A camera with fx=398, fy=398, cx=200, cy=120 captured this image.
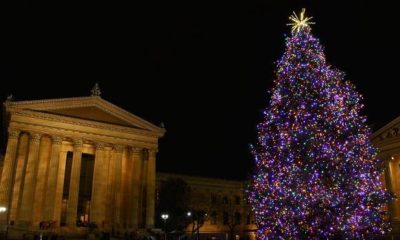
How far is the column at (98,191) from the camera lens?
41781mm

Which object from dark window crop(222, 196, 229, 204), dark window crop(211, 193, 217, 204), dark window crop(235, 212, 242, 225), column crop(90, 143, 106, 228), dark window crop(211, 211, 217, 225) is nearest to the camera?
column crop(90, 143, 106, 228)

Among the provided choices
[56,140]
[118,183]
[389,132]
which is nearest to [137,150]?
[118,183]

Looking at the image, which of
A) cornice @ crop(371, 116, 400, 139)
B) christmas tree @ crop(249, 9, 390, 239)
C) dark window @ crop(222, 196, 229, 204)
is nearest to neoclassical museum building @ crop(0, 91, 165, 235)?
dark window @ crop(222, 196, 229, 204)

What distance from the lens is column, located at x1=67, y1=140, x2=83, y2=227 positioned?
40219mm

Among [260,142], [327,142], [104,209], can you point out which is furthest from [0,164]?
[327,142]

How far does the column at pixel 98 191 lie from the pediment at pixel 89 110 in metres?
3.46

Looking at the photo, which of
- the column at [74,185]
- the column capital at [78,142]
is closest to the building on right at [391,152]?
the column capital at [78,142]

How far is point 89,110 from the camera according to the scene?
145 ft

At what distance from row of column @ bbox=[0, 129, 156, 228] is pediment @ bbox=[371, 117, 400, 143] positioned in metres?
24.9

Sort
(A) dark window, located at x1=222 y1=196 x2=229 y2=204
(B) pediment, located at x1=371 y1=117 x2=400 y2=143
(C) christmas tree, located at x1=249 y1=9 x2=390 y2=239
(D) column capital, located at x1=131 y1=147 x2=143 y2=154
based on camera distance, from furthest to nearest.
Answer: (A) dark window, located at x1=222 y1=196 x2=229 y2=204, (D) column capital, located at x1=131 y1=147 x2=143 y2=154, (B) pediment, located at x1=371 y1=117 x2=400 y2=143, (C) christmas tree, located at x1=249 y1=9 x2=390 y2=239

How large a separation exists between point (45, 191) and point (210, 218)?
91.3 feet

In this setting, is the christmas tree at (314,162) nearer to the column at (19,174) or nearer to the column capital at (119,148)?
the column at (19,174)

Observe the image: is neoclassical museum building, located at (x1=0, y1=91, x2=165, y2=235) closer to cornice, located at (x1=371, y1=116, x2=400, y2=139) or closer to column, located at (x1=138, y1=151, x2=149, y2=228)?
column, located at (x1=138, y1=151, x2=149, y2=228)

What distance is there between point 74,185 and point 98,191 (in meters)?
2.66
